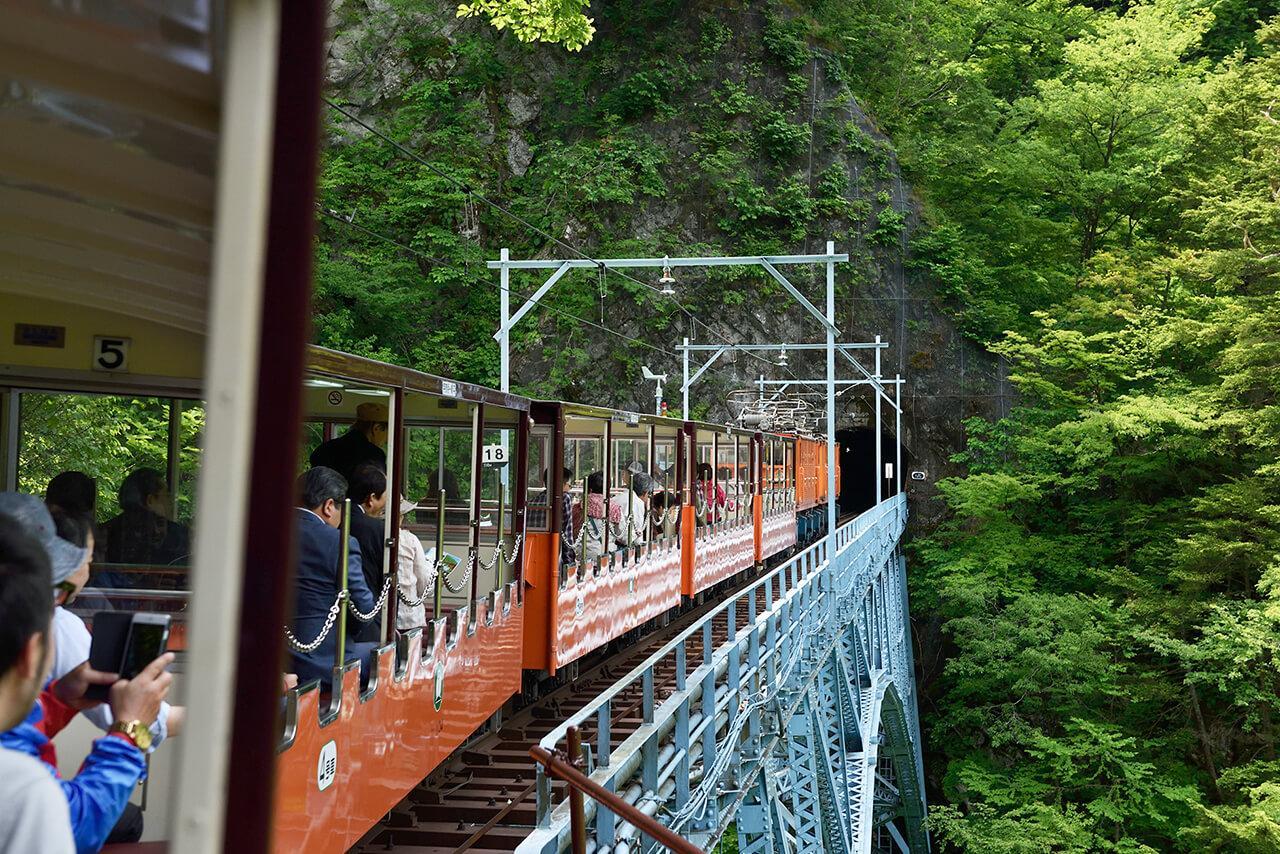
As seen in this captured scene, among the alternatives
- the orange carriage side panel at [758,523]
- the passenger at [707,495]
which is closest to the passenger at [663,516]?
the passenger at [707,495]

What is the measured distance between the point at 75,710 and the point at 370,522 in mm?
4323

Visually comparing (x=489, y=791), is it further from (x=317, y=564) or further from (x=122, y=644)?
(x=122, y=644)

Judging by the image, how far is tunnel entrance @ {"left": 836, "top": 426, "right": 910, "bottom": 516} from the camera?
Answer: 4706 centimetres

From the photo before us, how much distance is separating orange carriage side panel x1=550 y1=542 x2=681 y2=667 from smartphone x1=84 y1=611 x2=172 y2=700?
7825 mm

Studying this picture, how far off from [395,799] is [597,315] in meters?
28.3

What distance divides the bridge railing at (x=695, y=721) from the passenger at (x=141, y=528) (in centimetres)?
177

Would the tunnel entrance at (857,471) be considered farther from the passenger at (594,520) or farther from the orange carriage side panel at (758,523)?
the passenger at (594,520)

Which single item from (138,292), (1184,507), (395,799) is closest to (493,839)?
(395,799)

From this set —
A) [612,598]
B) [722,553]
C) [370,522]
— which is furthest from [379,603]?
[722,553]

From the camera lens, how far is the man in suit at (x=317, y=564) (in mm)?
4852

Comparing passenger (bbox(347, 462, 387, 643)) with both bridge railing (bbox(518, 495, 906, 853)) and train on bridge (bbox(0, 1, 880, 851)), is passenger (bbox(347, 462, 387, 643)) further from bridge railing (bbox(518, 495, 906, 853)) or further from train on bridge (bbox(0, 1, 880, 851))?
bridge railing (bbox(518, 495, 906, 853))

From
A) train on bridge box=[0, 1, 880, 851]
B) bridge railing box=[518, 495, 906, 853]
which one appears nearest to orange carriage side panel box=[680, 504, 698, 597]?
bridge railing box=[518, 495, 906, 853]

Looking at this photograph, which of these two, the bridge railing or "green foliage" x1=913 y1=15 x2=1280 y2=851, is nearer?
the bridge railing

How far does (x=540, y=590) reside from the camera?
921 centimetres
